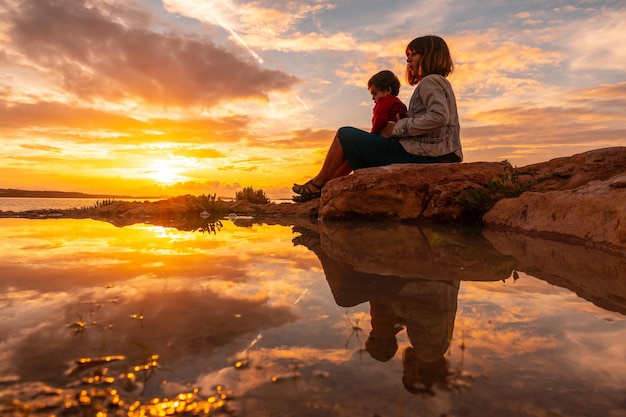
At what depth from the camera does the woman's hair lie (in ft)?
18.8

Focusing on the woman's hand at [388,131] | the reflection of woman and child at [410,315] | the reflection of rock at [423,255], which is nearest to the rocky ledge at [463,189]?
the woman's hand at [388,131]

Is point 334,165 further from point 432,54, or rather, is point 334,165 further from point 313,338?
point 313,338

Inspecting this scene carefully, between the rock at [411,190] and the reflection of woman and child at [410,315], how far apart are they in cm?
406

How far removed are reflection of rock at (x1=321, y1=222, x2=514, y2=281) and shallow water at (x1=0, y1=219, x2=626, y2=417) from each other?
0.03 meters

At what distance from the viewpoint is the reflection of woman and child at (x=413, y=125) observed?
5578 mm

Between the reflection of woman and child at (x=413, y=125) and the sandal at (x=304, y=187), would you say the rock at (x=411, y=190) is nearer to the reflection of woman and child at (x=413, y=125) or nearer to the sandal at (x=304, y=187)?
the reflection of woman and child at (x=413, y=125)

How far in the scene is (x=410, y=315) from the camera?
149 centimetres

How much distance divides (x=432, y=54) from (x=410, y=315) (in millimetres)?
5174

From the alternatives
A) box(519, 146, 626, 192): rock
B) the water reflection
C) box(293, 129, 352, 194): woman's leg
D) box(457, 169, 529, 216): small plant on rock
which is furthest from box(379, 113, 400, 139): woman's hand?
the water reflection

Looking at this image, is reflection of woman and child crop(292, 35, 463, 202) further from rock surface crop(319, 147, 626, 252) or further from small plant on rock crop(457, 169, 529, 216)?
small plant on rock crop(457, 169, 529, 216)

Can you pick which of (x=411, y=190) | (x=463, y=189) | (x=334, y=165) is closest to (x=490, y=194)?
(x=463, y=189)

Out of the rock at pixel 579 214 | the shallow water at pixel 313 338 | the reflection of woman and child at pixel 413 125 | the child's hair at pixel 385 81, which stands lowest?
the shallow water at pixel 313 338

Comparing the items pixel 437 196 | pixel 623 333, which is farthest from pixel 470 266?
pixel 437 196

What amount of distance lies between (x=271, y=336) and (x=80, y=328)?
0.67 m
